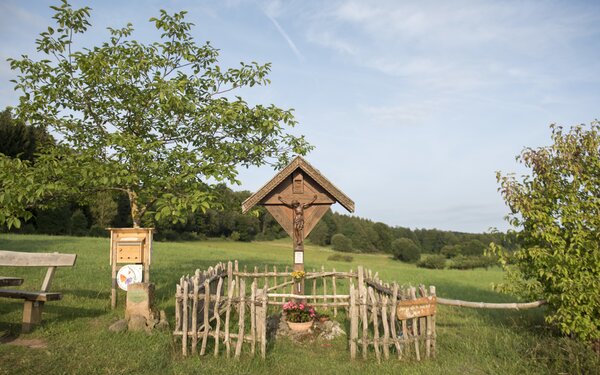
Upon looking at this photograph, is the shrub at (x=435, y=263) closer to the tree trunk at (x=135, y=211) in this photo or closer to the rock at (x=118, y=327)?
the tree trunk at (x=135, y=211)

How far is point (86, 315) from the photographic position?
9.88 metres

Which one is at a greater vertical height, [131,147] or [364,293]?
[131,147]

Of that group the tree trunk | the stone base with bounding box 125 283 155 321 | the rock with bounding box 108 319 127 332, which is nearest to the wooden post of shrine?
the stone base with bounding box 125 283 155 321

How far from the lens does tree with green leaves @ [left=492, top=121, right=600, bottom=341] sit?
24.0 feet

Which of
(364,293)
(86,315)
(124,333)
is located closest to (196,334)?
(124,333)

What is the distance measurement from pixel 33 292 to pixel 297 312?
5719 mm

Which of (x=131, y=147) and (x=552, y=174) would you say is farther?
(x=131, y=147)

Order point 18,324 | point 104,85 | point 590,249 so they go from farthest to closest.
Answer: point 104,85 → point 18,324 → point 590,249

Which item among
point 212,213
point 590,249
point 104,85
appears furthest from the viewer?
point 212,213

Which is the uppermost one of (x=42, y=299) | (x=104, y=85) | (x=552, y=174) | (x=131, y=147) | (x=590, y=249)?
(x=104, y=85)

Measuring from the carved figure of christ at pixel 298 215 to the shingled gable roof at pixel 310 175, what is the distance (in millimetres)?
395

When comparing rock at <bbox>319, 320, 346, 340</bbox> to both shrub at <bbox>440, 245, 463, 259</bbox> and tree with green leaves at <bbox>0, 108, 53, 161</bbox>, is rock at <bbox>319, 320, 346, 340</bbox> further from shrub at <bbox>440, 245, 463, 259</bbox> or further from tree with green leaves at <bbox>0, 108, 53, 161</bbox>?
shrub at <bbox>440, 245, 463, 259</bbox>

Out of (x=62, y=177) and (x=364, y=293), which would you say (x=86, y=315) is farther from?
(x=364, y=293)

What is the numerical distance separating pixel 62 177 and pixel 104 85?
2.77 m
